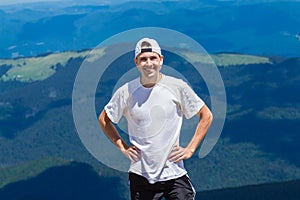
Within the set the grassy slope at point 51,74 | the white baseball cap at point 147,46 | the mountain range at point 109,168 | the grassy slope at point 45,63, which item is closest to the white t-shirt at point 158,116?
the white baseball cap at point 147,46

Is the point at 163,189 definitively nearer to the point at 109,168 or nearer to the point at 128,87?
the point at 128,87

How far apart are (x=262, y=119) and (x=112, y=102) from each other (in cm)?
13350

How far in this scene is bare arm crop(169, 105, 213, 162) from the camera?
163 inches

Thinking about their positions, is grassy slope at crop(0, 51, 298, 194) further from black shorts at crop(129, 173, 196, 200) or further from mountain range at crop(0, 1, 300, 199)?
black shorts at crop(129, 173, 196, 200)

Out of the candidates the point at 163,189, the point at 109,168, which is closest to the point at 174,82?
the point at 163,189

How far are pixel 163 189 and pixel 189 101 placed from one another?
2.45ft

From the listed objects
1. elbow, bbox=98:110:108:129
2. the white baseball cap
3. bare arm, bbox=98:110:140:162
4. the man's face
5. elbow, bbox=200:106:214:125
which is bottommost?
bare arm, bbox=98:110:140:162

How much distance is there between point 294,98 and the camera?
140375 mm

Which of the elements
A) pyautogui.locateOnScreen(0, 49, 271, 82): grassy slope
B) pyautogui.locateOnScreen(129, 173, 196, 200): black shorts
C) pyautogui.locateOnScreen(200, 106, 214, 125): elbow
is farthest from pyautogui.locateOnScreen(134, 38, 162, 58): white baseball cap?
pyautogui.locateOnScreen(0, 49, 271, 82): grassy slope

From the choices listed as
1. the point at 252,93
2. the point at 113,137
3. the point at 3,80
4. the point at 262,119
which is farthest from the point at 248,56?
the point at 113,137

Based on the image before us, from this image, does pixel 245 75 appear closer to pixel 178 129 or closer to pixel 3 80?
pixel 3 80

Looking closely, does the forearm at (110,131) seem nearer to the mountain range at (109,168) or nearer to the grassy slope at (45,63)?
the mountain range at (109,168)

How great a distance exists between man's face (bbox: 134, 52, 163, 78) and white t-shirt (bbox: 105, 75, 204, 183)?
0.36ft

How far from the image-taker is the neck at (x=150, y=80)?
416 cm
